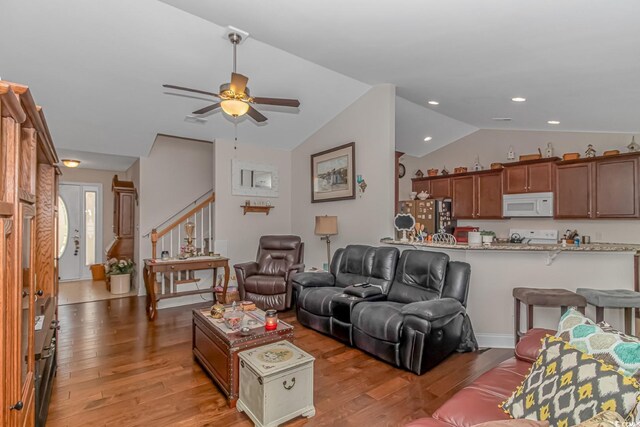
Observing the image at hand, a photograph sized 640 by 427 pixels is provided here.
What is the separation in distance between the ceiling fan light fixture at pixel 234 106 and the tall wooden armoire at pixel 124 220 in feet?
13.9

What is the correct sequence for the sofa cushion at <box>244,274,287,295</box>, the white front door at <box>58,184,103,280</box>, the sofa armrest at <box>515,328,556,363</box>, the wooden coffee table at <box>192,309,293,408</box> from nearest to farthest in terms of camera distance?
the sofa armrest at <box>515,328,556,363</box> → the wooden coffee table at <box>192,309,293,408</box> → the sofa cushion at <box>244,274,287,295</box> → the white front door at <box>58,184,103,280</box>

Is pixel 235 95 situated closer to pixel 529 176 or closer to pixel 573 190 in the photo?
pixel 529 176

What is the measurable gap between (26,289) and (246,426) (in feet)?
4.83

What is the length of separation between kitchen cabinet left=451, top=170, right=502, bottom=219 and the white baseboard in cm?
301

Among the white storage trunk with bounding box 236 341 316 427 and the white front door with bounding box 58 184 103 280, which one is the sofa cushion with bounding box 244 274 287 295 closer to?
the white storage trunk with bounding box 236 341 316 427

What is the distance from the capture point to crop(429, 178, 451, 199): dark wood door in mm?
6598

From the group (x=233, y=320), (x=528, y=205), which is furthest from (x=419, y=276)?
(x=528, y=205)

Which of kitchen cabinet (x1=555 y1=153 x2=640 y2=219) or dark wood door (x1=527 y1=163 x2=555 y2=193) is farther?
dark wood door (x1=527 y1=163 x2=555 y2=193)

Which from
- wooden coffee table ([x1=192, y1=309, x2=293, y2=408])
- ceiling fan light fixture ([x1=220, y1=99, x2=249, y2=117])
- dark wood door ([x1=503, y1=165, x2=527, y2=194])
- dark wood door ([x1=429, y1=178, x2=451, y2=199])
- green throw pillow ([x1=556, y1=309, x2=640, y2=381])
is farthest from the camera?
dark wood door ([x1=429, y1=178, x2=451, y2=199])

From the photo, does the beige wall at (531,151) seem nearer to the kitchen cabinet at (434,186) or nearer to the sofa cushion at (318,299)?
the kitchen cabinet at (434,186)

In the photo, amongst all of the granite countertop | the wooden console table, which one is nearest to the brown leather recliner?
the wooden console table

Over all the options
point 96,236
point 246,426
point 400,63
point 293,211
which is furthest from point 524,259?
point 96,236

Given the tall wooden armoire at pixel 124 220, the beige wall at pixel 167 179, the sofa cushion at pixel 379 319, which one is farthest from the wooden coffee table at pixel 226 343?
the tall wooden armoire at pixel 124 220

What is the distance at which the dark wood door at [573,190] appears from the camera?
484cm
